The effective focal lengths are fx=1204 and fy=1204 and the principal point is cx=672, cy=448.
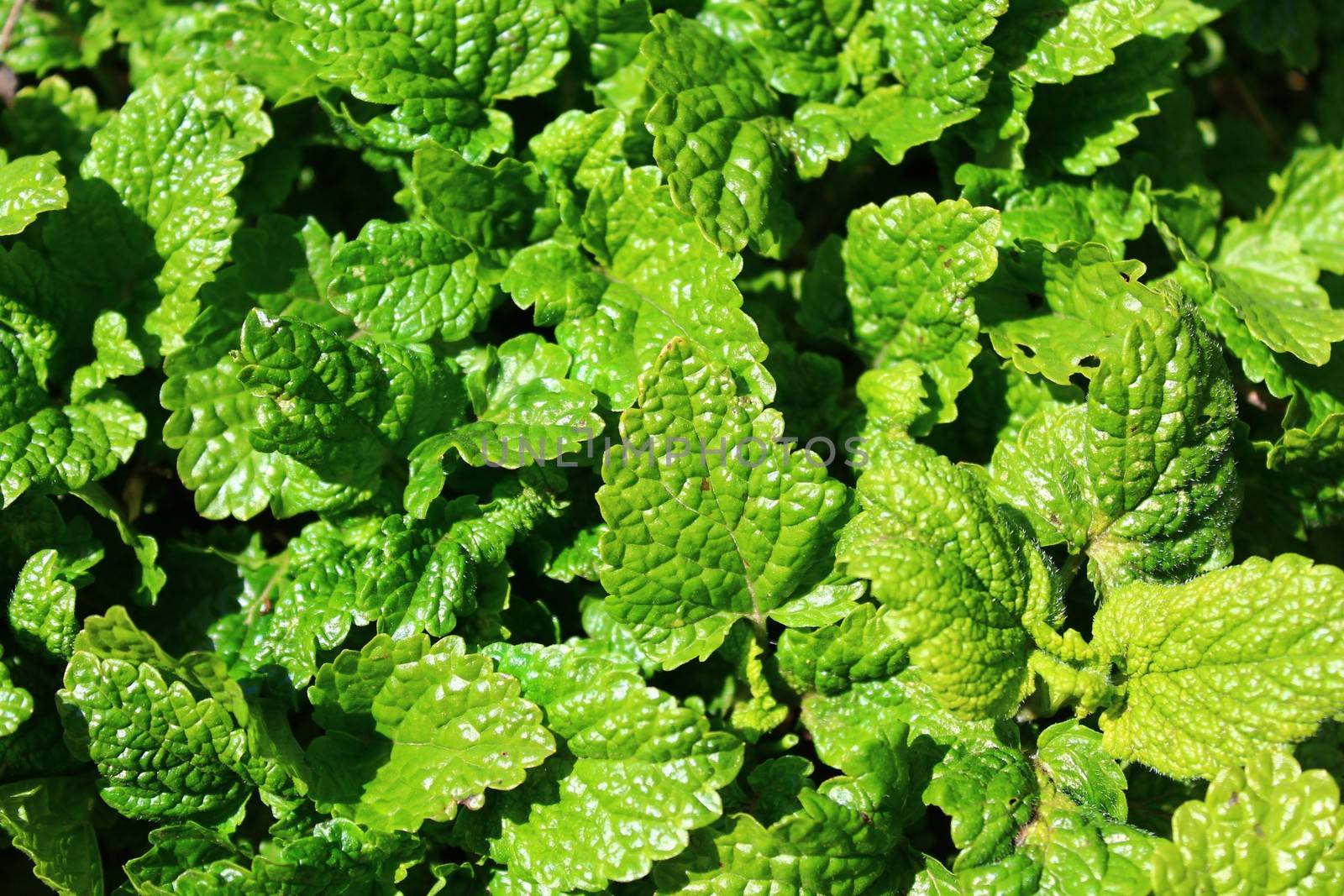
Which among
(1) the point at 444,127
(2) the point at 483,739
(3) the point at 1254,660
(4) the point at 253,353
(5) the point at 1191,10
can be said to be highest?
(5) the point at 1191,10

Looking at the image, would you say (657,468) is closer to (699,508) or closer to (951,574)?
(699,508)

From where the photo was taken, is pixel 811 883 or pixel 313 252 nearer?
pixel 811 883

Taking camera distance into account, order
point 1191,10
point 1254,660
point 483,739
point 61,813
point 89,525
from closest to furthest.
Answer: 1. point 1254,660
2. point 483,739
3. point 61,813
4. point 89,525
5. point 1191,10

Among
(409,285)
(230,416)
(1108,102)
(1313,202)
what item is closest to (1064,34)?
(1108,102)

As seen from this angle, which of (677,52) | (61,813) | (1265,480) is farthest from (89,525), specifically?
(1265,480)

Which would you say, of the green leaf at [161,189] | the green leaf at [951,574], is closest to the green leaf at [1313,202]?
the green leaf at [951,574]

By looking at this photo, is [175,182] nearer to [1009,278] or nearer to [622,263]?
[622,263]
